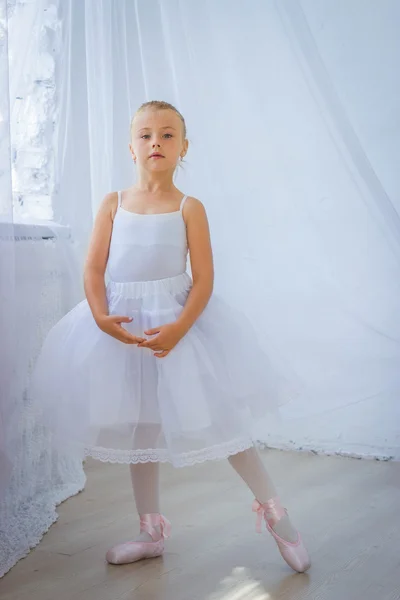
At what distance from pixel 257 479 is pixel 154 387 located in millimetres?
251

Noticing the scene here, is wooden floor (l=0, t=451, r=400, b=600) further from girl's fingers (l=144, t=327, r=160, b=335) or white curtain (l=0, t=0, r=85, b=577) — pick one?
girl's fingers (l=144, t=327, r=160, b=335)

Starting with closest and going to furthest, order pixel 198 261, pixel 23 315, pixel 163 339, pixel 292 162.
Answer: pixel 163 339, pixel 198 261, pixel 23 315, pixel 292 162

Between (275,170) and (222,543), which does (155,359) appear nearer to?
(222,543)

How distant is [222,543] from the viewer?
149cm

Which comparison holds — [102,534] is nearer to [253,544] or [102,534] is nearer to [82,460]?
[253,544]

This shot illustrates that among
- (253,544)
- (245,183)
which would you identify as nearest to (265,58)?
(245,183)

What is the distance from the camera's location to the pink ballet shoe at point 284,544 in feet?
4.44

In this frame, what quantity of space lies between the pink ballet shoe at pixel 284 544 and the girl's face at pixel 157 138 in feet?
2.02

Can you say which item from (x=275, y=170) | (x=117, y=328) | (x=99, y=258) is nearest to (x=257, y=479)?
(x=117, y=328)

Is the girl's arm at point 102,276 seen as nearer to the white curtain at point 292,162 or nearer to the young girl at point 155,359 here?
the young girl at point 155,359

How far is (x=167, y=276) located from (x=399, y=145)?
100cm

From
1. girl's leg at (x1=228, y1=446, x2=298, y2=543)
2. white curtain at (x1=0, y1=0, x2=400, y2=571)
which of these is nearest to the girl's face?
white curtain at (x1=0, y1=0, x2=400, y2=571)

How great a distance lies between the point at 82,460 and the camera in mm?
2039

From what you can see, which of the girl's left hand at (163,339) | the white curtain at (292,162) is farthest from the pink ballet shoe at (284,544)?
the white curtain at (292,162)
